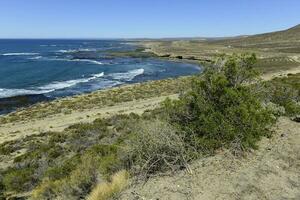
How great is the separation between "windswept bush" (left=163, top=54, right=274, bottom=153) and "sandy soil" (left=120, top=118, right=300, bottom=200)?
0.57 m

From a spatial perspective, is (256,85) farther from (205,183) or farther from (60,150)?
(60,150)

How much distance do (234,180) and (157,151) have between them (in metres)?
2.02

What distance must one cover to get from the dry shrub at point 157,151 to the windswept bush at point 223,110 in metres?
0.63

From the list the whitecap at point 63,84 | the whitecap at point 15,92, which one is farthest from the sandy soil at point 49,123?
the whitecap at point 63,84

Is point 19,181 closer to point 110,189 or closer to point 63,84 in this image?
point 110,189

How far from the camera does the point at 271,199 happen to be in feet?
27.0

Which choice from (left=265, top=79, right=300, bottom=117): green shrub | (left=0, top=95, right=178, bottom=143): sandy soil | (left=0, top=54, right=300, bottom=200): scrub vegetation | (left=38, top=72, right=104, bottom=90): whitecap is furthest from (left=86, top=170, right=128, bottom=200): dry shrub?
(left=38, top=72, right=104, bottom=90): whitecap

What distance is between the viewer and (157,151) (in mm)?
9984

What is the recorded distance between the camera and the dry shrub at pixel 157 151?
980cm

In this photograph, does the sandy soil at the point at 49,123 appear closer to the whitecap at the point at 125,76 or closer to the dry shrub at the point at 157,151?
the dry shrub at the point at 157,151

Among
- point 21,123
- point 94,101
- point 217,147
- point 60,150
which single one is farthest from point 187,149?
point 94,101

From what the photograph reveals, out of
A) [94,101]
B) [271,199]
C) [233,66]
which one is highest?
[233,66]

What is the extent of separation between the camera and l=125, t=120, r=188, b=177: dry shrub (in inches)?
386

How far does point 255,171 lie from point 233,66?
4404 millimetres
